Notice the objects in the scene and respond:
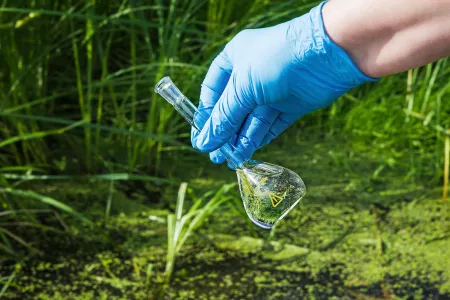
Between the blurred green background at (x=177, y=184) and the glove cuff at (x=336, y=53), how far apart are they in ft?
2.32

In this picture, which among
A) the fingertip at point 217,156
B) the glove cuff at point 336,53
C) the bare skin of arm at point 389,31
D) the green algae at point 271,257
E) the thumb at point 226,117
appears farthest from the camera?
the green algae at point 271,257

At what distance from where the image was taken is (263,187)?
1.55 meters

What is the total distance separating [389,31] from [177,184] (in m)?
1.32

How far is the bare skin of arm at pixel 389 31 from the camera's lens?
1233 millimetres

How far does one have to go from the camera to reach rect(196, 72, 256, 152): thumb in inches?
59.6

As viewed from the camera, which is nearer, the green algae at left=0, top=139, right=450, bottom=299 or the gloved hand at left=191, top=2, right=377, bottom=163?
the gloved hand at left=191, top=2, right=377, bottom=163

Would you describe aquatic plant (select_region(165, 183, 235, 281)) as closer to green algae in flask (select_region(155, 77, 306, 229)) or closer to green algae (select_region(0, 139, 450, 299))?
green algae (select_region(0, 139, 450, 299))

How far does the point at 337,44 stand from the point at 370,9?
11cm

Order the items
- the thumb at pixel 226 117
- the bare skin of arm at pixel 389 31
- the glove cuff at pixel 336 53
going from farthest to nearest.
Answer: the thumb at pixel 226 117 < the glove cuff at pixel 336 53 < the bare skin of arm at pixel 389 31

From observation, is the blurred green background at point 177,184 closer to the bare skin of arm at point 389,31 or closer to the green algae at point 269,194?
the green algae at point 269,194

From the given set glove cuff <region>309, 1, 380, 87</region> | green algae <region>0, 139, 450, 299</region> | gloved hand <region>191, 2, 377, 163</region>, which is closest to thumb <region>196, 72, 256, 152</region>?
gloved hand <region>191, 2, 377, 163</region>

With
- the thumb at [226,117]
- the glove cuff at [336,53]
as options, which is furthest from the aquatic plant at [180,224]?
the glove cuff at [336,53]

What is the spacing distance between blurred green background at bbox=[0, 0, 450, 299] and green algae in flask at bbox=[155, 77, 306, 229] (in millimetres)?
448

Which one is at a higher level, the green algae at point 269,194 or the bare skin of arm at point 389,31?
the bare skin of arm at point 389,31
